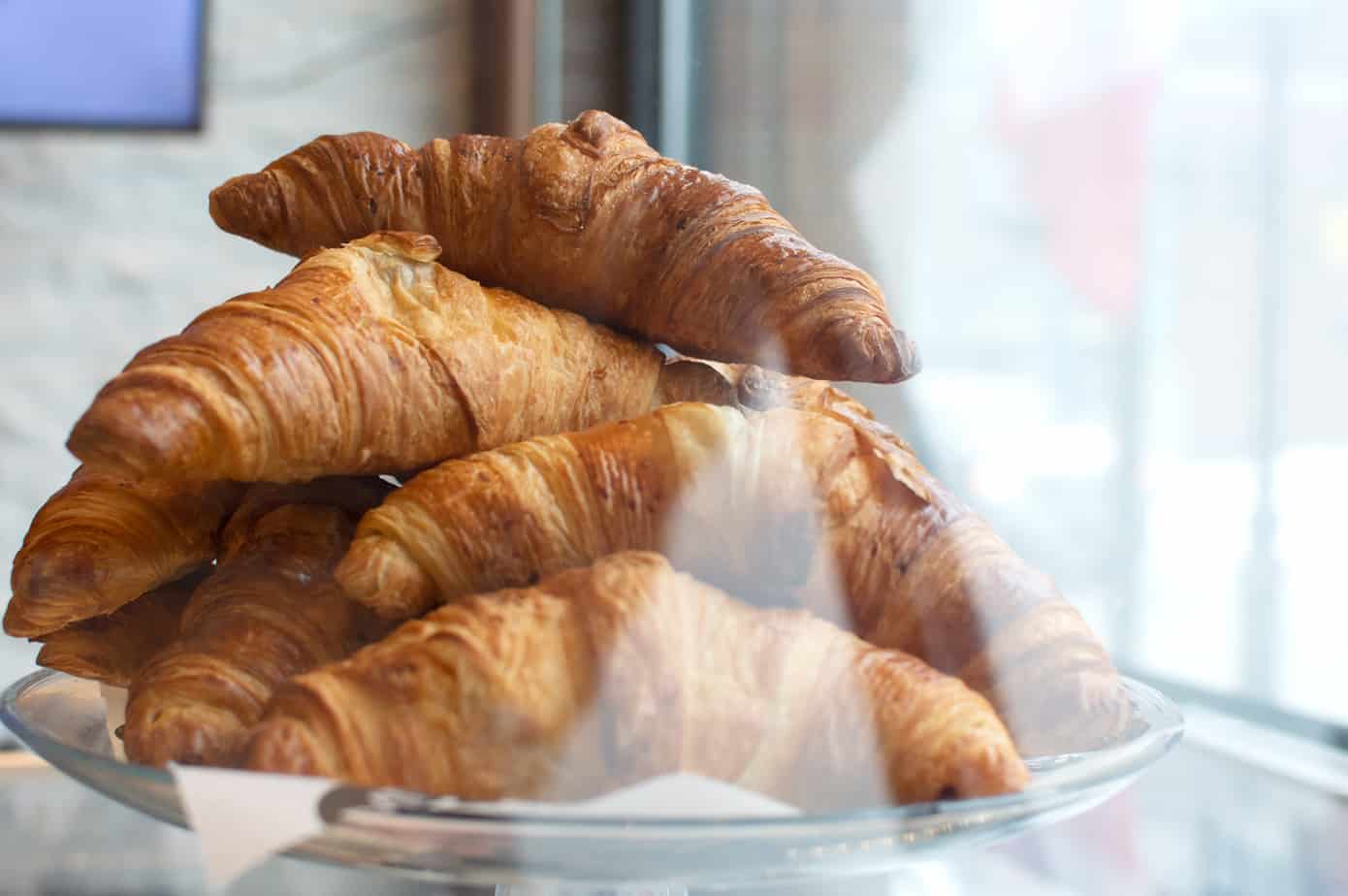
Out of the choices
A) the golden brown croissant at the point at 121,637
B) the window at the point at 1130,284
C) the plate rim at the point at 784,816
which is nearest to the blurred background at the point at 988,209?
the window at the point at 1130,284

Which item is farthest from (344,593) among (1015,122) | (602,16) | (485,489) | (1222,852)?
(602,16)

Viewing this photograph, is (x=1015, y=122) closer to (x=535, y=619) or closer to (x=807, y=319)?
(x=807, y=319)

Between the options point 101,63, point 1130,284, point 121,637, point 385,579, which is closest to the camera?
point 385,579

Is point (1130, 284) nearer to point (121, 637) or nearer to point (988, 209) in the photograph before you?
point (988, 209)

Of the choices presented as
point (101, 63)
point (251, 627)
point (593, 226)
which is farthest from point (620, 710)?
point (101, 63)

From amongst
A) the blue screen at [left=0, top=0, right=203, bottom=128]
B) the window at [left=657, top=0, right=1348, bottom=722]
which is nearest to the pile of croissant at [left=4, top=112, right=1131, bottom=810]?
the window at [left=657, top=0, right=1348, bottom=722]

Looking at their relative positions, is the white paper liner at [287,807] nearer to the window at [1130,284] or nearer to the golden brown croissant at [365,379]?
the golden brown croissant at [365,379]
